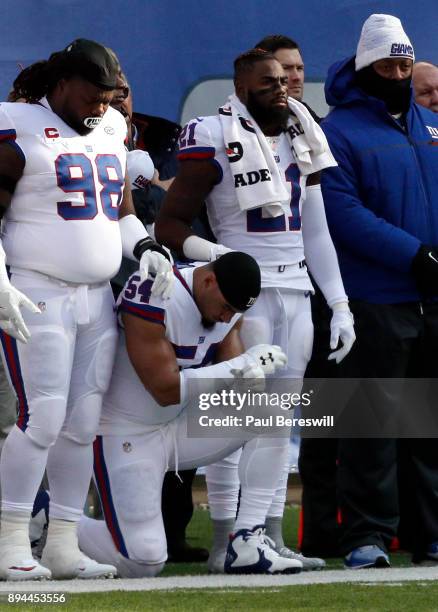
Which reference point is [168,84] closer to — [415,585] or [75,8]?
[75,8]

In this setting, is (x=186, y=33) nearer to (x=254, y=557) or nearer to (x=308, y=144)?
(x=308, y=144)

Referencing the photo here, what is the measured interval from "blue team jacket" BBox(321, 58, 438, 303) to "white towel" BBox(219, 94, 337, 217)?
0.21m

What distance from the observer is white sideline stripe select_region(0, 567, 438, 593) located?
392 cm

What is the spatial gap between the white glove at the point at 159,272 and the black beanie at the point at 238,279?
143 mm

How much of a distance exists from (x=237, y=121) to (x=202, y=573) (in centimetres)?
135

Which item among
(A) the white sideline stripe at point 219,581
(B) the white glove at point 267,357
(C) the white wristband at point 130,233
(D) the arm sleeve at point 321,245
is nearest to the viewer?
(A) the white sideline stripe at point 219,581

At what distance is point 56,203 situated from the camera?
4.21 m

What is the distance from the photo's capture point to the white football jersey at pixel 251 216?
178 inches

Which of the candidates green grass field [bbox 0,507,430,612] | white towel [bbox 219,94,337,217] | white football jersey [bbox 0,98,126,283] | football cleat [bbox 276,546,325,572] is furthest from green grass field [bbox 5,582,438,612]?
white towel [bbox 219,94,337,217]

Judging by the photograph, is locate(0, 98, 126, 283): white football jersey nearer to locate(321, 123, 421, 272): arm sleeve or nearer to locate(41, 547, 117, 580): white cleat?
locate(41, 547, 117, 580): white cleat

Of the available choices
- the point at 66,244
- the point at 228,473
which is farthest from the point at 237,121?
the point at 228,473

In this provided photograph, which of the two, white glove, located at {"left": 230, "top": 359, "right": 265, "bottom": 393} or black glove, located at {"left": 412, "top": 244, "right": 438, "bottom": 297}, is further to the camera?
black glove, located at {"left": 412, "top": 244, "right": 438, "bottom": 297}

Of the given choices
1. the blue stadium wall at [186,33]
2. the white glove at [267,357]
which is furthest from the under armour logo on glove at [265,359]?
the blue stadium wall at [186,33]

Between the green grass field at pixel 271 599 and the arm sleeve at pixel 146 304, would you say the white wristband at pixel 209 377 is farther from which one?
the green grass field at pixel 271 599
